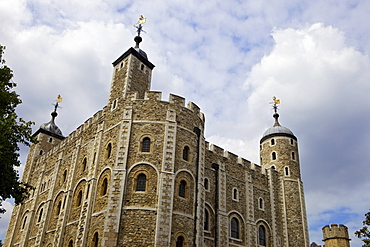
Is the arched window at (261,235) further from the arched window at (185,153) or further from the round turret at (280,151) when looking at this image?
the arched window at (185,153)

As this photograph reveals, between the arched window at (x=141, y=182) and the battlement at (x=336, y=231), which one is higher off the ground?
the arched window at (x=141, y=182)

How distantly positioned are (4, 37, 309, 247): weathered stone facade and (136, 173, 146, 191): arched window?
0.06 meters

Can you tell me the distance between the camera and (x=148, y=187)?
19.8 metres

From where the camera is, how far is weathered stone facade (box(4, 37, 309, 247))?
63.5ft

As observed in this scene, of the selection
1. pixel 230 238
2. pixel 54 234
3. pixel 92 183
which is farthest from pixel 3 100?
pixel 230 238

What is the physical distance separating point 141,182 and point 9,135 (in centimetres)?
758

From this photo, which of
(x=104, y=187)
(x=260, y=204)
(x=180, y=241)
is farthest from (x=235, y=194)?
(x=104, y=187)

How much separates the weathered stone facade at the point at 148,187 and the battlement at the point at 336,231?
5.64 meters

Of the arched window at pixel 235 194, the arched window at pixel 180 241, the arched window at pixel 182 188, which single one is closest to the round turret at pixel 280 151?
the arched window at pixel 235 194

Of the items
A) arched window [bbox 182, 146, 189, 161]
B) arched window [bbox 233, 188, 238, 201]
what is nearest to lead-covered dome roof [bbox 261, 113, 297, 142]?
arched window [bbox 233, 188, 238, 201]

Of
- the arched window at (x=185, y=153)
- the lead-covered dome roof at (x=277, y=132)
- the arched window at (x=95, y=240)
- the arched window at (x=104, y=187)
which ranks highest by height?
the lead-covered dome roof at (x=277, y=132)

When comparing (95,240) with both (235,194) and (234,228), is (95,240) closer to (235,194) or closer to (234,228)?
(234,228)

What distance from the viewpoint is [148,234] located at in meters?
18.5

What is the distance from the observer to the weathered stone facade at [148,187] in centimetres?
1934
